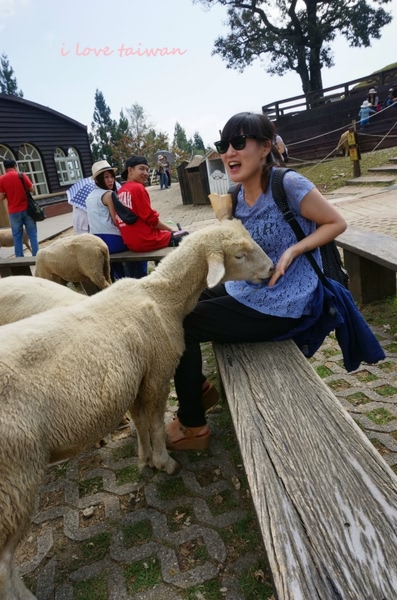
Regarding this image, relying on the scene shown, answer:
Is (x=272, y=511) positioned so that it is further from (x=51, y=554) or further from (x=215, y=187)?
(x=215, y=187)

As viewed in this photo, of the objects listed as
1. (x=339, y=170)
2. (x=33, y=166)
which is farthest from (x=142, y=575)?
(x=33, y=166)

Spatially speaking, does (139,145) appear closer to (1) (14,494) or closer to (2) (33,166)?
(2) (33,166)

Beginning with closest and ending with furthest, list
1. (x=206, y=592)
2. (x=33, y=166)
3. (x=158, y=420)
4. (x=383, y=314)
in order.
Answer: (x=206, y=592) < (x=158, y=420) < (x=383, y=314) < (x=33, y=166)

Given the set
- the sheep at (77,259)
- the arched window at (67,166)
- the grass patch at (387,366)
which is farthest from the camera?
the arched window at (67,166)

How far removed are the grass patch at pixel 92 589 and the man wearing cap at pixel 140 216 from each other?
307 cm

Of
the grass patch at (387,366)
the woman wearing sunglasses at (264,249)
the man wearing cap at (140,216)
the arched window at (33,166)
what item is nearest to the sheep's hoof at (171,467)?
the woman wearing sunglasses at (264,249)

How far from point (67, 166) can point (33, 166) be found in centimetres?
233

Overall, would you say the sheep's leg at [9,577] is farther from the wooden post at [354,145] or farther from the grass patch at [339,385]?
the wooden post at [354,145]

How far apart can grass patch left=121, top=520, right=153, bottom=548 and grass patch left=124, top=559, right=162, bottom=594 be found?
108mm

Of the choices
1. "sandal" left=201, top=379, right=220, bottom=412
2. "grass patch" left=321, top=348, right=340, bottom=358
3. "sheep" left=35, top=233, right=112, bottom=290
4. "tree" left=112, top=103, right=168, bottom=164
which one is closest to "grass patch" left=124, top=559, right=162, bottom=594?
"sandal" left=201, top=379, right=220, bottom=412

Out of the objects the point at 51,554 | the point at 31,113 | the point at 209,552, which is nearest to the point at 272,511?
the point at 209,552

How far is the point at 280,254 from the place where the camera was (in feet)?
6.87

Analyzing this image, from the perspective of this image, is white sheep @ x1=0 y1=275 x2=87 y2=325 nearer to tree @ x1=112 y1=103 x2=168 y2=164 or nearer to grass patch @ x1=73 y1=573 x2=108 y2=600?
grass patch @ x1=73 y1=573 x2=108 y2=600

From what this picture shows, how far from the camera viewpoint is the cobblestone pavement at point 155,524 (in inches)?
62.3
